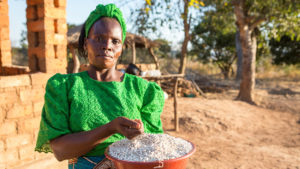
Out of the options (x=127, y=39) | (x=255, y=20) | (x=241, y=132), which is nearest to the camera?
(x=241, y=132)

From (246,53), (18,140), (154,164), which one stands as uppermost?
(246,53)

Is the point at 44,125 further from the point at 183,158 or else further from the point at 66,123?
the point at 183,158

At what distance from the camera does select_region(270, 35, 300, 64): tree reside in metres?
15.1

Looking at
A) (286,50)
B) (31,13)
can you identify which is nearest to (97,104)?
(31,13)

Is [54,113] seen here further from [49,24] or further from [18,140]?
[49,24]

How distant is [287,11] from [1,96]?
294 inches

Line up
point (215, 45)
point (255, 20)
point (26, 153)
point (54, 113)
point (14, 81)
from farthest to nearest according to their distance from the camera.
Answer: point (215, 45) < point (255, 20) < point (26, 153) < point (14, 81) < point (54, 113)

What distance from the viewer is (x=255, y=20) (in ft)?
27.0

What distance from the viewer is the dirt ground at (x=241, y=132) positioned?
4.29m

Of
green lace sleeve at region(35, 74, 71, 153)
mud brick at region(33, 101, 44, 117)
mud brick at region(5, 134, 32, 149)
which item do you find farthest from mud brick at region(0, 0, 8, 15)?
green lace sleeve at region(35, 74, 71, 153)

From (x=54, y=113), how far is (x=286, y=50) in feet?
55.9

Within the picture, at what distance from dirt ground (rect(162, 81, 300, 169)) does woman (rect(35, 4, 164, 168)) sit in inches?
118

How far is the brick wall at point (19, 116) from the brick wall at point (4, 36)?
90.3 inches

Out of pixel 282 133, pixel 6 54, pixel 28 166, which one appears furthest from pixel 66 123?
pixel 282 133
